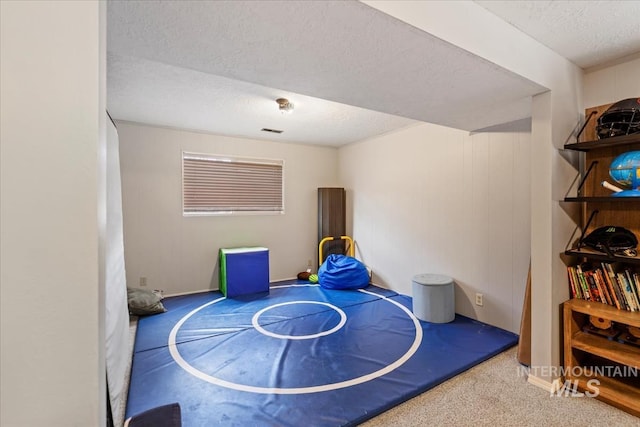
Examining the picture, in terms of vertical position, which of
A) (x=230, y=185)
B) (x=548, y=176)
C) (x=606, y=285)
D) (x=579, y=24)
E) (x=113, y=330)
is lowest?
(x=113, y=330)

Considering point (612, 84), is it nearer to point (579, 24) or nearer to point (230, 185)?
point (579, 24)

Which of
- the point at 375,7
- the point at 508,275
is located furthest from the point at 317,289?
the point at 375,7

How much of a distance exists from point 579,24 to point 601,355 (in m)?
2.03

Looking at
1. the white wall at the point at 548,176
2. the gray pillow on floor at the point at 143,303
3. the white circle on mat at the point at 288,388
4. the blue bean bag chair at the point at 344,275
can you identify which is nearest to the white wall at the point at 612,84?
the white wall at the point at 548,176

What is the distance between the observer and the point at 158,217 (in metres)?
3.98

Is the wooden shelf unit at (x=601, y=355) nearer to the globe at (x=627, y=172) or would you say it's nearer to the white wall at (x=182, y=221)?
the globe at (x=627, y=172)

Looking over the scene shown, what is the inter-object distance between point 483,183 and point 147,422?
11.1 feet

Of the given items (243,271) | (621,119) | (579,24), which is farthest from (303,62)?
(243,271)

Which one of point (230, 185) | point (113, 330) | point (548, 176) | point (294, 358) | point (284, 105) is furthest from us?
point (230, 185)

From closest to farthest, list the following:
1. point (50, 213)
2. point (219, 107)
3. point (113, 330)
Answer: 1. point (50, 213)
2. point (113, 330)
3. point (219, 107)

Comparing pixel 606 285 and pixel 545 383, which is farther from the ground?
pixel 606 285

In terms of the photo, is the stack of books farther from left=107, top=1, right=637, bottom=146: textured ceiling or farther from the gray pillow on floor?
the gray pillow on floor

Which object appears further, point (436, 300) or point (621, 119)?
point (436, 300)

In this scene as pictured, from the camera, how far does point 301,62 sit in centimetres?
158
